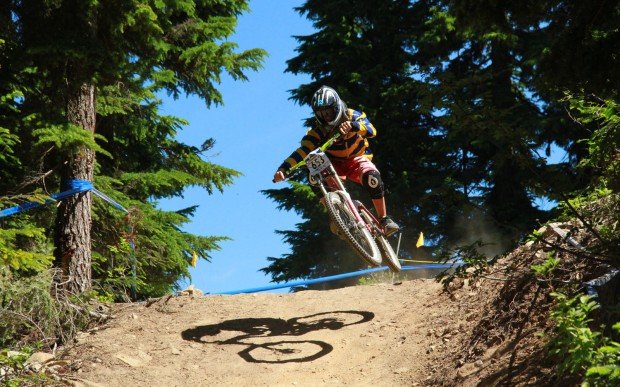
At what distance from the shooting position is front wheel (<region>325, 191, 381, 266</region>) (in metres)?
9.09

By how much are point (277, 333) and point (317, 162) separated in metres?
2.11

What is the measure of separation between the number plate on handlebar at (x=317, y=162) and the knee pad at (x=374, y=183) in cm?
66

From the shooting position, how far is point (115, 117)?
50.4 ft

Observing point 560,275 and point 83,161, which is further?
A: point 83,161

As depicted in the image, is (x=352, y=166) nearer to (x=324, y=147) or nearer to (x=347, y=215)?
(x=324, y=147)

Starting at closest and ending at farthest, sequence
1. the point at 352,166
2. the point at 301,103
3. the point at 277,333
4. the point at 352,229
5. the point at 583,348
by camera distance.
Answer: the point at 583,348 → the point at 352,229 → the point at 277,333 → the point at 352,166 → the point at 301,103

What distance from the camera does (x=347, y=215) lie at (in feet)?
31.1

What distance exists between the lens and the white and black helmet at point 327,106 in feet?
30.8

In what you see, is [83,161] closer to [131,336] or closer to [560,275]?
[131,336]

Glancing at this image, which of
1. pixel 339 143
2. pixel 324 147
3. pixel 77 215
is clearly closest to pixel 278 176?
pixel 324 147

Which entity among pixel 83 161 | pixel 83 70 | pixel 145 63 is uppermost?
pixel 145 63

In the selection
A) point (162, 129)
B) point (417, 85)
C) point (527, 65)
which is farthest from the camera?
point (527, 65)

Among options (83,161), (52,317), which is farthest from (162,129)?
(52,317)

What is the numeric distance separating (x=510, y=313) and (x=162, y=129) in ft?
35.1
